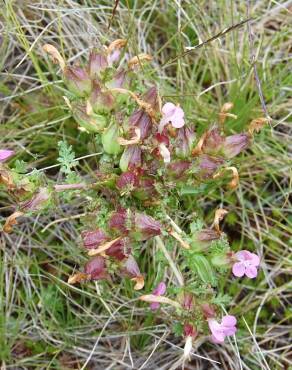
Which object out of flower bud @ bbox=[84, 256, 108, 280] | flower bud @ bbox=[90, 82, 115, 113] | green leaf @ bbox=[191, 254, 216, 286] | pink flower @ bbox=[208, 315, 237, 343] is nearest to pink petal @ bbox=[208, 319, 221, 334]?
pink flower @ bbox=[208, 315, 237, 343]

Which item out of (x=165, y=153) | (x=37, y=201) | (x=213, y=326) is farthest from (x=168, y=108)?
(x=213, y=326)

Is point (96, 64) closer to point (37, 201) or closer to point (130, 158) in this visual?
point (130, 158)

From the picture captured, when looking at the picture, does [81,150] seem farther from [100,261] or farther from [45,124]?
[100,261]

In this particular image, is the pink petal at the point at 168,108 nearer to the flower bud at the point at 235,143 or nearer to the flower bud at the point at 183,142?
the flower bud at the point at 183,142

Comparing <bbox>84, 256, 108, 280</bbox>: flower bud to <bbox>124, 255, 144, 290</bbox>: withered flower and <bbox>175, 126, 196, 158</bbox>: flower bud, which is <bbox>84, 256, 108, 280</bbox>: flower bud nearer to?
<bbox>124, 255, 144, 290</bbox>: withered flower

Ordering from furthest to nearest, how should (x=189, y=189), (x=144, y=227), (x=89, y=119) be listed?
(x=189, y=189), (x=89, y=119), (x=144, y=227)

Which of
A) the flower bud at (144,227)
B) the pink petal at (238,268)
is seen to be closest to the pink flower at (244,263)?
the pink petal at (238,268)

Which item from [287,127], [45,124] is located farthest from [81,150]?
[287,127]
